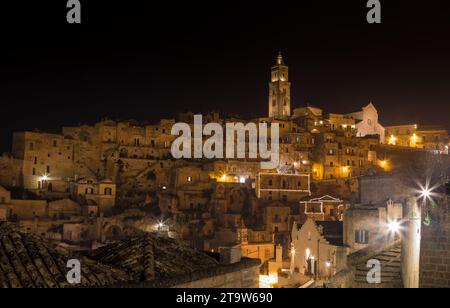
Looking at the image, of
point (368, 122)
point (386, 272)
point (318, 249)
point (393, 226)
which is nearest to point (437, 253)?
point (386, 272)

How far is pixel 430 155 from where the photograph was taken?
7312 cm

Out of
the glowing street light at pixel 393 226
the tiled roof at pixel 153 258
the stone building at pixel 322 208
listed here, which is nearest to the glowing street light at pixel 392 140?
the stone building at pixel 322 208

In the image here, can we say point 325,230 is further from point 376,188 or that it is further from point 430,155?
point 430,155

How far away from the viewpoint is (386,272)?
1833 centimetres

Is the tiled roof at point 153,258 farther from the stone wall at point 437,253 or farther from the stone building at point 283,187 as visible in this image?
the stone building at point 283,187

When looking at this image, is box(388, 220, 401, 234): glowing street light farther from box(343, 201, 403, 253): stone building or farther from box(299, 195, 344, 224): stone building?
box(299, 195, 344, 224): stone building

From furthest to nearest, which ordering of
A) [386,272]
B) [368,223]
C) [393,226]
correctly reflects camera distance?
[368,223] < [393,226] < [386,272]

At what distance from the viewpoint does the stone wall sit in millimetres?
14523

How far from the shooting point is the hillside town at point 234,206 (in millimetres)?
12570

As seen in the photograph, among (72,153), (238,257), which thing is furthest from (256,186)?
(238,257)
